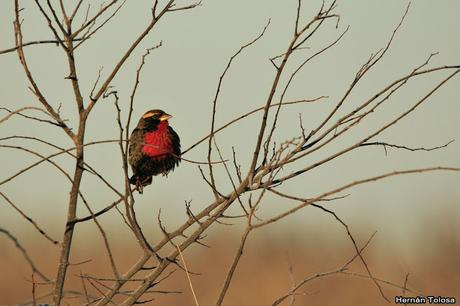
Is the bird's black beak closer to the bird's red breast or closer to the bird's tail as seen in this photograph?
the bird's red breast

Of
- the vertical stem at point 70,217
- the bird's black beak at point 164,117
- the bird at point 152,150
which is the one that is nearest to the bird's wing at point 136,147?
the bird at point 152,150

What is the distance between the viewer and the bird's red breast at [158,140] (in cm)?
581

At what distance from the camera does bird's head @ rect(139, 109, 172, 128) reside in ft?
19.9

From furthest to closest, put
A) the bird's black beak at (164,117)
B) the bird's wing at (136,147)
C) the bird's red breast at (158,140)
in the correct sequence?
the bird's black beak at (164,117) → the bird's wing at (136,147) → the bird's red breast at (158,140)

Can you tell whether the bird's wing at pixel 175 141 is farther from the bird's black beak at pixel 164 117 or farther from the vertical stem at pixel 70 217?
the vertical stem at pixel 70 217

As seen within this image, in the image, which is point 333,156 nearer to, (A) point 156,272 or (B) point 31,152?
(A) point 156,272

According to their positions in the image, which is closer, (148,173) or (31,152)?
(31,152)

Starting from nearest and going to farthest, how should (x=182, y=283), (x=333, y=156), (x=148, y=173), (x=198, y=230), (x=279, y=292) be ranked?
1. (x=333, y=156)
2. (x=198, y=230)
3. (x=148, y=173)
4. (x=279, y=292)
5. (x=182, y=283)

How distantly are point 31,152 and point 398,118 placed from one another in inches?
57.0

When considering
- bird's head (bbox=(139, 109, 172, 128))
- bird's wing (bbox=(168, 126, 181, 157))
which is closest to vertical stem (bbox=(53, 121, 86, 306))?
bird's wing (bbox=(168, 126, 181, 157))

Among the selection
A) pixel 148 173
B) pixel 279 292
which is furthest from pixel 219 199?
pixel 279 292

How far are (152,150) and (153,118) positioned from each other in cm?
43

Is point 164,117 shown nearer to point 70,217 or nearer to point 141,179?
point 141,179

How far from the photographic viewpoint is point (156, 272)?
10.5 feet
